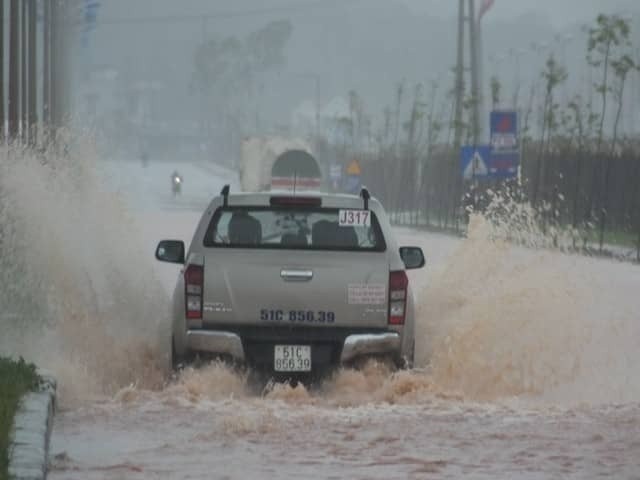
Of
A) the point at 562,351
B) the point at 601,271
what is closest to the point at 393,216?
the point at 601,271

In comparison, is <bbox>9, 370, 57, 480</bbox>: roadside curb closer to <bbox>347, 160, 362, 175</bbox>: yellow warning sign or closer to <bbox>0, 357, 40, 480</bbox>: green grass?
<bbox>0, 357, 40, 480</bbox>: green grass

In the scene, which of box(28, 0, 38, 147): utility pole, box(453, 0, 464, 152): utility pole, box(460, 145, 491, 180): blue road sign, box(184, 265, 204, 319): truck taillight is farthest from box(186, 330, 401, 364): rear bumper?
box(453, 0, 464, 152): utility pole

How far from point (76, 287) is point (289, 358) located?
6481mm

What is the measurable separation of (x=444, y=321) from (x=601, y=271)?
20.0 metres

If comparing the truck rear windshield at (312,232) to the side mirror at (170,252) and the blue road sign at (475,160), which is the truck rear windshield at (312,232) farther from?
the blue road sign at (475,160)

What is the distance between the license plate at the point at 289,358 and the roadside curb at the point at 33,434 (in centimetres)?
165

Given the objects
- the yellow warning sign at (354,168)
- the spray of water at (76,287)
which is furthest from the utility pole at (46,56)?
the spray of water at (76,287)

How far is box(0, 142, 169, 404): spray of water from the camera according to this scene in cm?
1767

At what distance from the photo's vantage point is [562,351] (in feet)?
61.8

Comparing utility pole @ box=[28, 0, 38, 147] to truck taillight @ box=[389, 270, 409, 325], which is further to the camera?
utility pole @ box=[28, 0, 38, 147]

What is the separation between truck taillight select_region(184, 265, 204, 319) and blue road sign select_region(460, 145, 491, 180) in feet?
131

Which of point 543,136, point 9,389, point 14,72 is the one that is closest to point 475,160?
point 543,136

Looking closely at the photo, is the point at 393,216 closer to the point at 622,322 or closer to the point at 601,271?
the point at 601,271

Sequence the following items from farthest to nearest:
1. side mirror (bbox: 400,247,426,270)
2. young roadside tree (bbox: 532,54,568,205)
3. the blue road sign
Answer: young roadside tree (bbox: 532,54,568,205)
the blue road sign
side mirror (bbox: 400,247,426,270)
